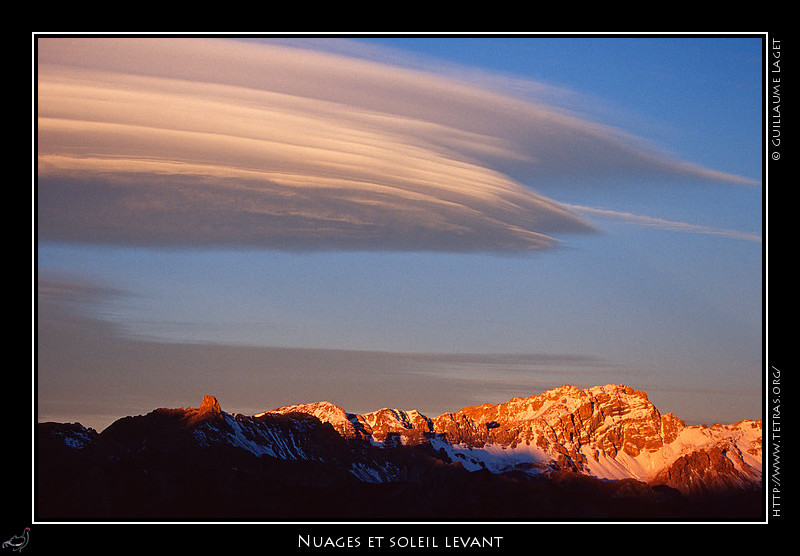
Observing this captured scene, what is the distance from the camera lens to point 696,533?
186ft

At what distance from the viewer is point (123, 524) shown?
54812 millimetres
